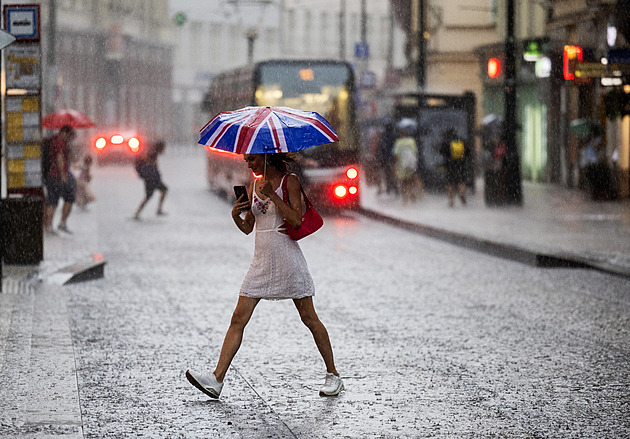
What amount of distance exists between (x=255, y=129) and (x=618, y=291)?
21.8 feet

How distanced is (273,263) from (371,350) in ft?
6.34

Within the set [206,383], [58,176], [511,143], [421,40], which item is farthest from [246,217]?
[421,40]

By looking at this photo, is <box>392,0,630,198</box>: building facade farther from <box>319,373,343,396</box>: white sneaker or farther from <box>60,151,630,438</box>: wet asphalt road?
<box>319,373,343,396</box>: white sneaker

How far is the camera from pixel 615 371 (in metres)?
7.88

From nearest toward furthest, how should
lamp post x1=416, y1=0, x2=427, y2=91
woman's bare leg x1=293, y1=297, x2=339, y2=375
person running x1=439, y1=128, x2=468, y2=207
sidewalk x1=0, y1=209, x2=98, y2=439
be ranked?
sidewalk x1=0, y1=209, x2=98, y2=439, woman's bare leg x1=293, y1=297, x2=339, y2=375, person running x1=439, y1=128, x2=468, y2=207, lamp post x1=416, y1=0, x2=427, y2=91

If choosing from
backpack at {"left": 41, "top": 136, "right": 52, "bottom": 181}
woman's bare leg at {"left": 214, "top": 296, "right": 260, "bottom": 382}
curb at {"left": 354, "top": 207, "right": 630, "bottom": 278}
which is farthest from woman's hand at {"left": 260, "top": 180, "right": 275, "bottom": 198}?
backpack at {"left": 41, "top": 136, "right": 52, "bottom": 181}

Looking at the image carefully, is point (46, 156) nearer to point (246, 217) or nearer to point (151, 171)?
point (151, 171)

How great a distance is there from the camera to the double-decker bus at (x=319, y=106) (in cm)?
2517

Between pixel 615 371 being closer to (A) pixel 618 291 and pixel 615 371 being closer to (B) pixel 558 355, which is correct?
(B) pixel 558 355

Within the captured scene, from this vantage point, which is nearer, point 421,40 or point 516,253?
point 516,253

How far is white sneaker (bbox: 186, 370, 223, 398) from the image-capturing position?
6.88 m

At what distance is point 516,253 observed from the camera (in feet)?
51.4

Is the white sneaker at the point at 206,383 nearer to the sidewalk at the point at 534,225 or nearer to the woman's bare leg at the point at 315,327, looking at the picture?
the woman's bare leg at the point at 315,327

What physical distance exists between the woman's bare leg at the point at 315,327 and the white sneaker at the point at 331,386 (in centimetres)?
5
